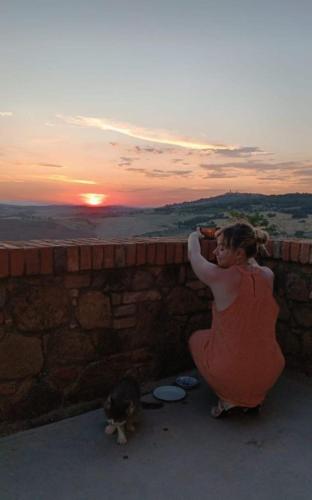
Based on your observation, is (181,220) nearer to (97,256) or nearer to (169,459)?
(97,256)

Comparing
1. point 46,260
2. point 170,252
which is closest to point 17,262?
point 46,260

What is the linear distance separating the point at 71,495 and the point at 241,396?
4.05 ft

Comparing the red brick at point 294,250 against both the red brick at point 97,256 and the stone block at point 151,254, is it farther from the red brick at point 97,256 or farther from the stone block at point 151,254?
the red brick at point 97,256

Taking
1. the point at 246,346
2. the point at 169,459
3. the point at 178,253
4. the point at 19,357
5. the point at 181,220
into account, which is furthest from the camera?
the point at 181,220

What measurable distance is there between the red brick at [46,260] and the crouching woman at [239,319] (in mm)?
898

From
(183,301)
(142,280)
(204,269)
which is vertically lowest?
(183,301)

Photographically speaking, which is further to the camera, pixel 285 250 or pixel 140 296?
pixel 285 250

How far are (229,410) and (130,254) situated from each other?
124 cm

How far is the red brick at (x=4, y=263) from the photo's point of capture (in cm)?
260

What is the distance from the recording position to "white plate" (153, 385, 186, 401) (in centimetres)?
323

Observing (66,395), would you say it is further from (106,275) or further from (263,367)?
(263,367)

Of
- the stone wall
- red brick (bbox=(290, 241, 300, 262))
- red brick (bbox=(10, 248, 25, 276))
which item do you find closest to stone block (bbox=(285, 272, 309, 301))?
the stone wall

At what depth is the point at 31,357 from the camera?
2.81 meters

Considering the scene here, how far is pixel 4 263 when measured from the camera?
2617mm
